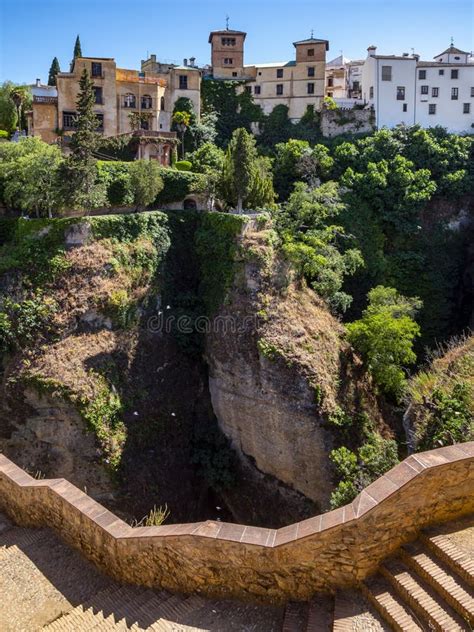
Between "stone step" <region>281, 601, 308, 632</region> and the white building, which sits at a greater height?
the white building

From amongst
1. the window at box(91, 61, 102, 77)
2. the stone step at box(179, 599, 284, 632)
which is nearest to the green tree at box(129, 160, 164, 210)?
the window at box(91, 61, 102, 77)

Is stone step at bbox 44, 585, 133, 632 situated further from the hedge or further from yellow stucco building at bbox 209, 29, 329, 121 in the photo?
yellow stucco building at bbox 209, 29, 329, 121

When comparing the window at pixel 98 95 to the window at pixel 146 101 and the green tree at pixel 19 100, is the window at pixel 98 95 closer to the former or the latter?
the window at pixel 146 101

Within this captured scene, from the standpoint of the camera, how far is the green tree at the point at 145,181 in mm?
24906

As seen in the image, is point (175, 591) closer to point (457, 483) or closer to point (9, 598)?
point (9, 598)

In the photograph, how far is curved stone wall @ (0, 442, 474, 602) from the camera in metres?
6.65

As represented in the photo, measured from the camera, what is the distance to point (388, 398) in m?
22.2

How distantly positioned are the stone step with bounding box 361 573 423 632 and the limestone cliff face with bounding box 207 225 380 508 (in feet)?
40.1

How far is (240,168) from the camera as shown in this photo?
24.3 metres

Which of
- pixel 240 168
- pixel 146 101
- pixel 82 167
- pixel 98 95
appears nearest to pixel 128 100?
pixel 146 101

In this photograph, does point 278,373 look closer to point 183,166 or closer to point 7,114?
point 183,166

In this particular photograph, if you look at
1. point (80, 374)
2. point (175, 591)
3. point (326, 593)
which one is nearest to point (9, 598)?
point (175, 591)

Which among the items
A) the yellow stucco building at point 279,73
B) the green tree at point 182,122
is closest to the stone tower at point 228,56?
the yellow stucco building at point 279,73
